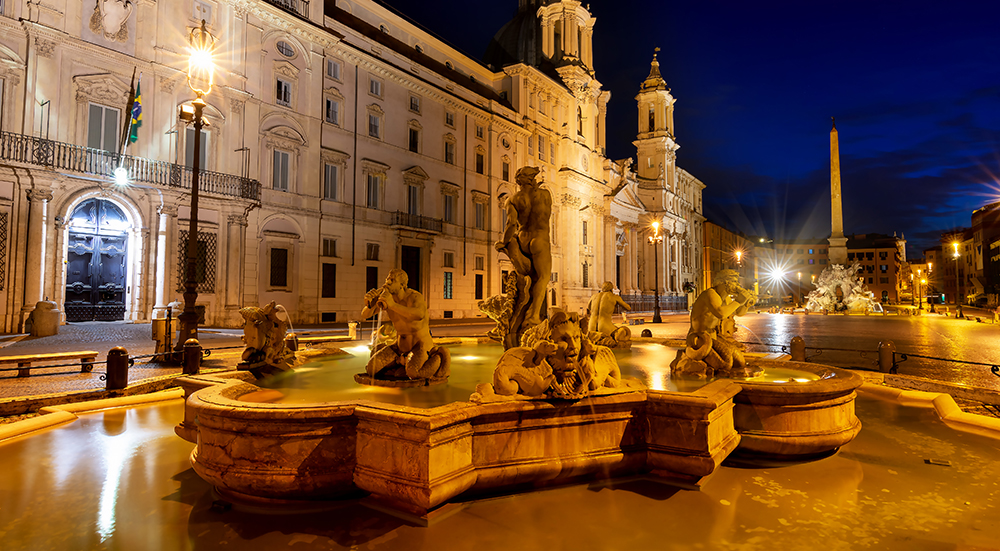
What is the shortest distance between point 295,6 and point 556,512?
89.4 ft

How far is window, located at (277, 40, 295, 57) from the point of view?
23.5 meters

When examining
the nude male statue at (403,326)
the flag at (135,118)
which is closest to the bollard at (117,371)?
the nude male statue at (403,326)

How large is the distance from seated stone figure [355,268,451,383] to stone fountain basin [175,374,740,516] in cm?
169

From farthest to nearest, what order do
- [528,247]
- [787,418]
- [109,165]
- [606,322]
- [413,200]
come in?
[413,200] < [109,165] < [606,322] < [528,247] < [787,418]

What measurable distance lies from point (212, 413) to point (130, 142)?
19039 millimetres

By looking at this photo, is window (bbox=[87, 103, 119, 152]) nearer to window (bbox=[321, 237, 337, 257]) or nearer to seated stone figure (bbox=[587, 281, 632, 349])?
window (bbox=[321, 237, 337, 257])

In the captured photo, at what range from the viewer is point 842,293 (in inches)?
1660

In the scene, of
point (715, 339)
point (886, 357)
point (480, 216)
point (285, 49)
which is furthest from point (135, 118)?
point (886, 357)

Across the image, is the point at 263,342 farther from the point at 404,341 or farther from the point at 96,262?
the point at 96,262

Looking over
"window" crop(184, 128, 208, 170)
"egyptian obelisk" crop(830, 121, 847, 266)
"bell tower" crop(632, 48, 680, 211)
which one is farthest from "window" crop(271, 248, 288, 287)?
"bell tower" crop(632, 48, 680, 211)

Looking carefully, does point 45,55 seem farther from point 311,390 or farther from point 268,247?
point 311,390

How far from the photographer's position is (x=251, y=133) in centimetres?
2195

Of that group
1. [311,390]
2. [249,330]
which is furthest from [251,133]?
[311,390]

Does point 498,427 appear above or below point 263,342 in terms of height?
below
